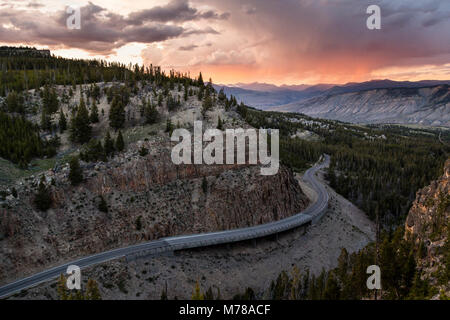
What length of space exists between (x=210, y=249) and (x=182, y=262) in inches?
318

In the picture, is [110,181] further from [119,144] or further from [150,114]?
[150,114]

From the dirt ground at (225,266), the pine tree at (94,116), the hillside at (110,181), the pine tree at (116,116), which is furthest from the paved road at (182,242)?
the pine tree at (94,116)

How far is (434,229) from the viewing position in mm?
49281

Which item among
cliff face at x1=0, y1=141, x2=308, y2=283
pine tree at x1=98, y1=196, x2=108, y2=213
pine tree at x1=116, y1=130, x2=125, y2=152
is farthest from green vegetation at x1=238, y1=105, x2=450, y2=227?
pine tree at x1=98, y1=196, x2=108, y2=213

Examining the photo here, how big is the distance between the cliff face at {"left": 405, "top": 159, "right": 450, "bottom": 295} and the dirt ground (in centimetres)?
2448

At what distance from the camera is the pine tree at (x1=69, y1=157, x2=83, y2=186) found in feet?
217

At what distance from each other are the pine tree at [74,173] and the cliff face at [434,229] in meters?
68.5

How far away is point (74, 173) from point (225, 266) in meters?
40.5

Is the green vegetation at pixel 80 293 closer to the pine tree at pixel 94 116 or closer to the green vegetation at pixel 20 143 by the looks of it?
the green vegetation at pixel 20 143

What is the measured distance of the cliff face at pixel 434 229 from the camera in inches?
1563

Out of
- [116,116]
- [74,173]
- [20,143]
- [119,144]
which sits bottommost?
[74,173]

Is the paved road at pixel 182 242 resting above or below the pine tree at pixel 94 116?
below

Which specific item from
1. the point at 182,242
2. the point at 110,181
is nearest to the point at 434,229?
the point at 182,242
